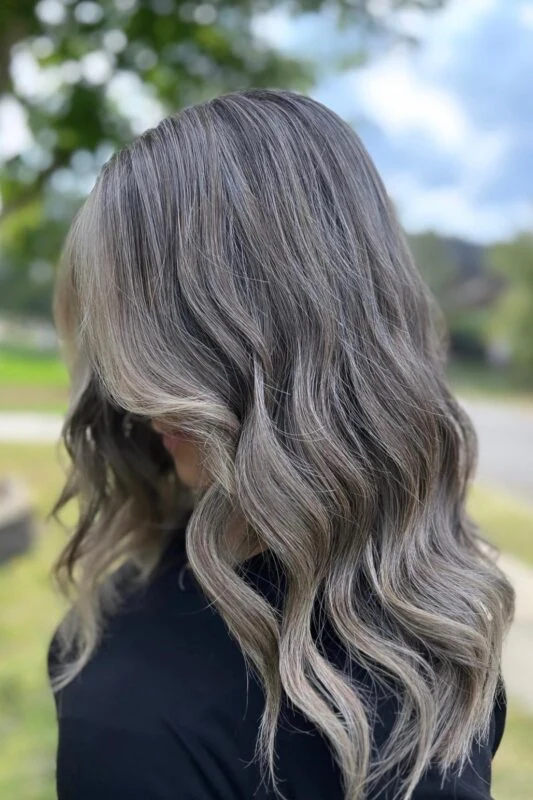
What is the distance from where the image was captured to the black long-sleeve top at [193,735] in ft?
3.00

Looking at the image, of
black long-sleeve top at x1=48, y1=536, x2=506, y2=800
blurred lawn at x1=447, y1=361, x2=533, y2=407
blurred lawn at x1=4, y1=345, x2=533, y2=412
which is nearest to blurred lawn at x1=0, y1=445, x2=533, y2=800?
black long-sleeve top at x1=48, y1=536, x2=506, y2=800

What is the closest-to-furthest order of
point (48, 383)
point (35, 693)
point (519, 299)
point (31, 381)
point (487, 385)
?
point (35, 693) < point (48, 383) < point (31, 381) < point (519, 299) < point (487, 385)

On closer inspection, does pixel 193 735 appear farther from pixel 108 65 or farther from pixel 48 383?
pixel 48 383

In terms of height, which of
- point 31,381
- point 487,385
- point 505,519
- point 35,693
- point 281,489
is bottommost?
point 31,381

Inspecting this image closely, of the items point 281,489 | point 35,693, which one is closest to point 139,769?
point 281,489

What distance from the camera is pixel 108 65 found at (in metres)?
4.41

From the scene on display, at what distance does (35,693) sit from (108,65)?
3768 millimetres

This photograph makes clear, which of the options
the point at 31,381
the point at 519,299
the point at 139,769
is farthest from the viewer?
the point at 519,299

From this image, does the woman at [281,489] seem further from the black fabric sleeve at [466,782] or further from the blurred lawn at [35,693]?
the blurred lawn at [35,693]

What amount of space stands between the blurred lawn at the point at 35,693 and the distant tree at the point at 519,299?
53.0 feet

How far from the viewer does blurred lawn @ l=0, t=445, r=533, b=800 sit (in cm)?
276

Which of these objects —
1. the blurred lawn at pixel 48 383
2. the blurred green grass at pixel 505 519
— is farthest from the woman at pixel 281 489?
the blurred lawn at pixel 48 383

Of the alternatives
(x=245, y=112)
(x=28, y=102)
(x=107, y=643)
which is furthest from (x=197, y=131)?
(x=28, y=102)

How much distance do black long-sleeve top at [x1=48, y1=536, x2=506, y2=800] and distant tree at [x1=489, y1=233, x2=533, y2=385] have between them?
21618 millimetres
